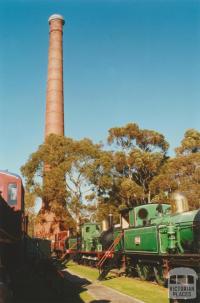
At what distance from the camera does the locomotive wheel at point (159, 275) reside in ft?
47.5

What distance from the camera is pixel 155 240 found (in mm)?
14594

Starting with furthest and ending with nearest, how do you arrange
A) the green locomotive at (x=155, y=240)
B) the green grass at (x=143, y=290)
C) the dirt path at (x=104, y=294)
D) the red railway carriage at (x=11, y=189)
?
the red railway carriage at (x=11, y=189) → the green locomotive at (x=155, y=240) → the green grass at (x=143, y=290) → the dirt path at (x=104, y=294)

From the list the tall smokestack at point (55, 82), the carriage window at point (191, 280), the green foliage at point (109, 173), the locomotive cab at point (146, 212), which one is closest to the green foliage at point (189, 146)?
the green foliage at point (109, 173)

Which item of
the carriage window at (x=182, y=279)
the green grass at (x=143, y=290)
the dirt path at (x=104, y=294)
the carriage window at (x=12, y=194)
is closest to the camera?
the carriage window at (x=182, y=279)

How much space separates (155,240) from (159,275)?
1.58 m

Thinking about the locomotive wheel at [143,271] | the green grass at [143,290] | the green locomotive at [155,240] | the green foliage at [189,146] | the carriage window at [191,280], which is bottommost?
the green grass at [143,290]

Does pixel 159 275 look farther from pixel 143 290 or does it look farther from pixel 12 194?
pixel 12 194

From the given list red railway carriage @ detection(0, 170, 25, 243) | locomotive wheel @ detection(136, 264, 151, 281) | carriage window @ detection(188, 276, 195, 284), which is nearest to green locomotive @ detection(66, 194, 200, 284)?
locomotive wheel @ detection(136, 264, 151, 281)

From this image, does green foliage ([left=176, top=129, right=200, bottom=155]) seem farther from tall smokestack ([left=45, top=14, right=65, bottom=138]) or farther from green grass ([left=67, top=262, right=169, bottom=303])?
green grass ([left=67, top=262, right=169, bottom=303])

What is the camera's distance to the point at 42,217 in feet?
124

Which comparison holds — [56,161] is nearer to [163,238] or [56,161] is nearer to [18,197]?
[18,197]

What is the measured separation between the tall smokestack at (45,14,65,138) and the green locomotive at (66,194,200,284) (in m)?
27.4

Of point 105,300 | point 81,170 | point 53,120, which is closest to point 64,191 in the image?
point 81,170

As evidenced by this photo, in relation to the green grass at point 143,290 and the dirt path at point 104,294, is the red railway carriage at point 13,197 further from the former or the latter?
the green grass at point 143,290
